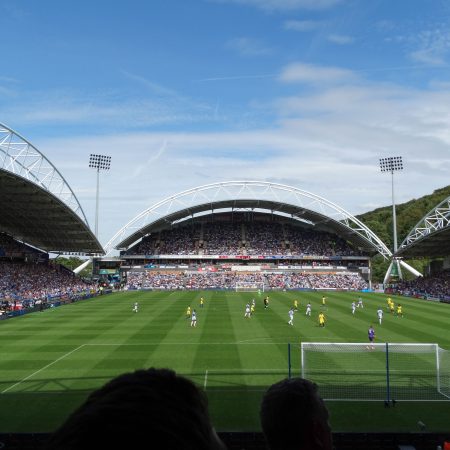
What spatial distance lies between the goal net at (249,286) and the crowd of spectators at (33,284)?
76.6 feet

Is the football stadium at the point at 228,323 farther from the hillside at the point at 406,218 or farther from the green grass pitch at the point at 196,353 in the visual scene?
the hillside at the point at 406,218

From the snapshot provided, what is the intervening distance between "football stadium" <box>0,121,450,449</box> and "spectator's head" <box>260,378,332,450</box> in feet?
1.33

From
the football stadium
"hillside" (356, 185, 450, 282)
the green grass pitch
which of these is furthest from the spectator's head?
"hillside" (356, 185, 450, 282)

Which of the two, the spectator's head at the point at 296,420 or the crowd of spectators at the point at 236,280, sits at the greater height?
the spectator's head at the point at 296,420

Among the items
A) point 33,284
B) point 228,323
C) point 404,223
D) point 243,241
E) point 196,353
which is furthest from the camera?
point 404,223

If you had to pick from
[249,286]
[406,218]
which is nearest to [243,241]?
[249,286]

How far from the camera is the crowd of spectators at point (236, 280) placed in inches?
2970

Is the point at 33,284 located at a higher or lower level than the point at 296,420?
lower

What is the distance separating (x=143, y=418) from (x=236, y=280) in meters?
78.3

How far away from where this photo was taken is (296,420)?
1907mm

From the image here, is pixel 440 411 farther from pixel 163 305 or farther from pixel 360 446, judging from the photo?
pixel 163 305

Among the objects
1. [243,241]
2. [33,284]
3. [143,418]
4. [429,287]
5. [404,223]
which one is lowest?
[429,287]

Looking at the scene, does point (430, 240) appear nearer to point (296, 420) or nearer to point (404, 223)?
point (404, 223)

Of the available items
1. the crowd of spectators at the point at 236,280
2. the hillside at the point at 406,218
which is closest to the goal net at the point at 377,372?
the crowd of spectators at the point at 236,280
